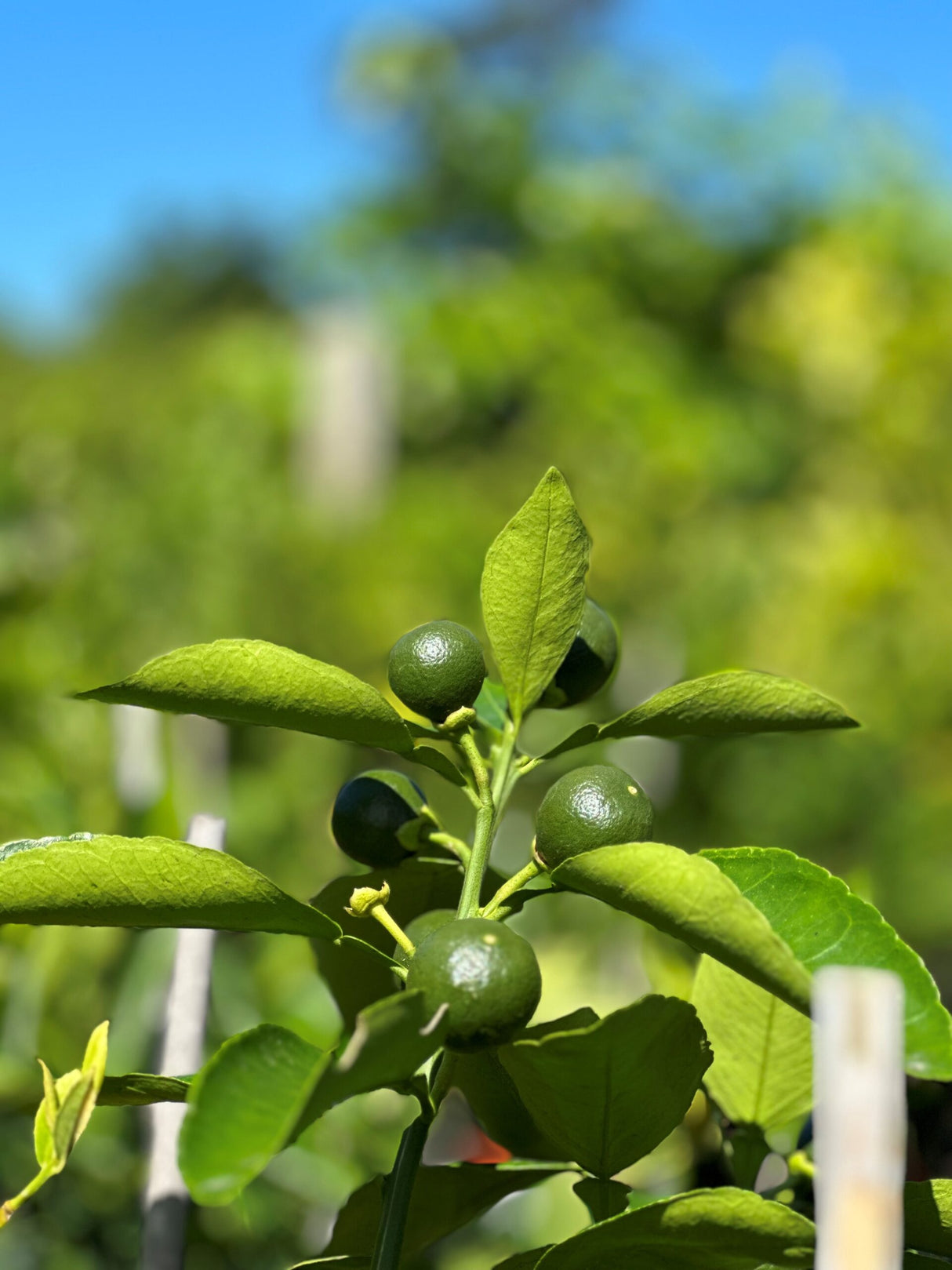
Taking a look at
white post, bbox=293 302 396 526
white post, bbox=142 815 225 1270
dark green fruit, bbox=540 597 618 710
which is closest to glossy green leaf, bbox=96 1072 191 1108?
white post, bbox=142 815 225 1270

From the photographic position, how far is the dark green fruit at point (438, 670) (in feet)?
1.23

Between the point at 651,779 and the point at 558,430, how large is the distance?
2.94 meters

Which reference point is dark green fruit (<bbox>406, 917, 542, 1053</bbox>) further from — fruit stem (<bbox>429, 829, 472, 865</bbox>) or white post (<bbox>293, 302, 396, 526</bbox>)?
white post (<bbox>293, 302, 396, 526</bbox>)

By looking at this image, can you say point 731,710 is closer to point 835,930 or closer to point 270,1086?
point 835,930

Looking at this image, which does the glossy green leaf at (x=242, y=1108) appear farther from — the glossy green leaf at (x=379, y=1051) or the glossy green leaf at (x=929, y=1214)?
the glossy green leaf at (x=929, y=1214)

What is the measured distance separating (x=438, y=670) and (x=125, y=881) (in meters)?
0.11

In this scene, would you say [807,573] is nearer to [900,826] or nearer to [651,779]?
[900,826]

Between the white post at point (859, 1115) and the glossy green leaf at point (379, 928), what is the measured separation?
21 centimetres

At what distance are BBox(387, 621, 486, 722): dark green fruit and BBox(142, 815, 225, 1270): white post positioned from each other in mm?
125

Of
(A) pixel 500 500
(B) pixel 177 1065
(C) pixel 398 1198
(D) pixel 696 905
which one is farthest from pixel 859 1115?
(A) pixel 500 500

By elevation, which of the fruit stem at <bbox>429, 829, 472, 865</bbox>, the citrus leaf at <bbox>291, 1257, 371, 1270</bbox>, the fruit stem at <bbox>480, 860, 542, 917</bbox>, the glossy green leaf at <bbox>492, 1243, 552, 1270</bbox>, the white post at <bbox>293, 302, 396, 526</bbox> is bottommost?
the citrus leaf at <bbox>291, 1257, 371, 1270</bbox>

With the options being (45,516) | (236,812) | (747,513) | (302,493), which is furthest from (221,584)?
(302,493)

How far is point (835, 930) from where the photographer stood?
32cm

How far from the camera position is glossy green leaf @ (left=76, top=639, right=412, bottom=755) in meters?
0.34
